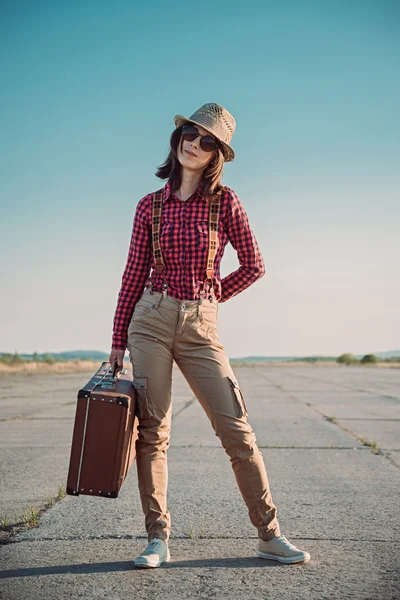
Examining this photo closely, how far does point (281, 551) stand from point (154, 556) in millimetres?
637

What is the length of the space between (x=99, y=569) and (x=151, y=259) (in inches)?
62.3

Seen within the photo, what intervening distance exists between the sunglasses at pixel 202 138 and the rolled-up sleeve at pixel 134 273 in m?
0.39

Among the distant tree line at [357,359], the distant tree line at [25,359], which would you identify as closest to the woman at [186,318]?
the distant tree line at [25,359]

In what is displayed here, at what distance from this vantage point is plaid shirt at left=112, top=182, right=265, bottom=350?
377cm

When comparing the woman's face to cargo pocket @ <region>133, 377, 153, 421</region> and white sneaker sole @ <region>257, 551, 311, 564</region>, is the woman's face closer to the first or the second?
cargo pocket @ <region>133, 377, 153, 421</region>

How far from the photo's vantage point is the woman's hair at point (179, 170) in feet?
12.6

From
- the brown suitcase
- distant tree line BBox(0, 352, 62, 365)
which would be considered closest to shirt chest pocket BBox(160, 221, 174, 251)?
the brown suitcase

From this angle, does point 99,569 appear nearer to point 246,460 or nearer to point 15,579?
point 15,579

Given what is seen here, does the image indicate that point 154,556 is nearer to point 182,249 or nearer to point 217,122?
point 182,249

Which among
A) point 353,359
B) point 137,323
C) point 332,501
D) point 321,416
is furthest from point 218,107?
point 353,359

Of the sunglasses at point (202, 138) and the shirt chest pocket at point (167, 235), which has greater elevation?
the sunglasses at point (202, 138)

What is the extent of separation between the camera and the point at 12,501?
5273 mm

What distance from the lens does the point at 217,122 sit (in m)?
3.89

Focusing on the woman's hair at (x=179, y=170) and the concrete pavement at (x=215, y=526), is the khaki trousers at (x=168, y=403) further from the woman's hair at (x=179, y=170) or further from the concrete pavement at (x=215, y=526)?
the woman's hair at (x=179, y=170)
